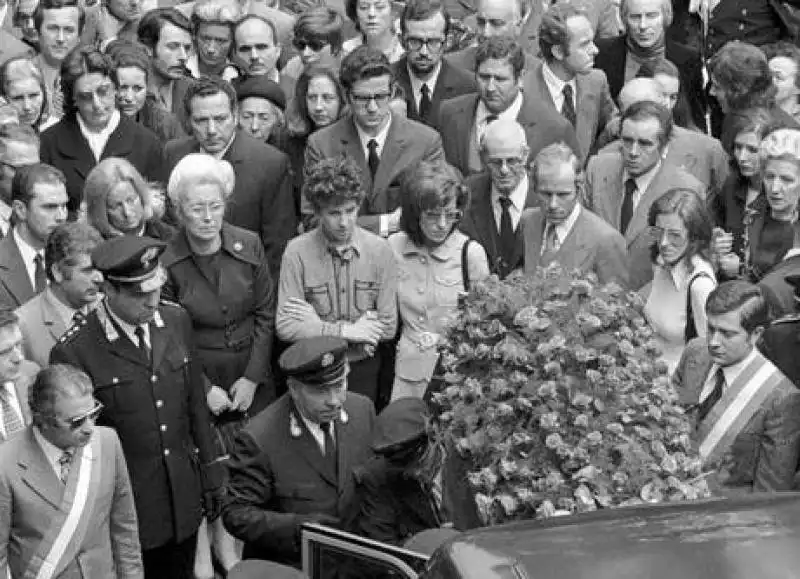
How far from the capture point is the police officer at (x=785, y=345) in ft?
24.6

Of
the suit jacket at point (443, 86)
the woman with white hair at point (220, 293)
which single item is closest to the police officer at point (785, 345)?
the woman with white hair at point (220, 293)

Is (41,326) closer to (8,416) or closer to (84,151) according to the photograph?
(8,416)

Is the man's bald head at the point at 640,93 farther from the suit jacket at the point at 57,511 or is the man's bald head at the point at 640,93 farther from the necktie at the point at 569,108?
the suit jacket at the point at 57,511

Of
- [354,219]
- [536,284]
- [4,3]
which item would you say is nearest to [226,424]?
[354,219]

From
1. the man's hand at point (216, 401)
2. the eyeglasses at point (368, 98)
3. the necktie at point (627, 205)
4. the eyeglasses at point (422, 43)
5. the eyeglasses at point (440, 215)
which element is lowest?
the man's hand at point (216, 401)

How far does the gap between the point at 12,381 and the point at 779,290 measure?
347 centimetres

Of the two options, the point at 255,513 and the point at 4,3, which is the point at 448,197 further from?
the point at 4,3

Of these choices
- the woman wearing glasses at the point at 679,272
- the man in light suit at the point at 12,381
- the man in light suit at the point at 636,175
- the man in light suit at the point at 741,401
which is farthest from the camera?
the man in light suit at the point at 636,175

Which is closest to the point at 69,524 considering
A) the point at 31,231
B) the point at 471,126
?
the point at 31,231

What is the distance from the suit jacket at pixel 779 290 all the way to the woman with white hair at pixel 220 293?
2400 millimetres

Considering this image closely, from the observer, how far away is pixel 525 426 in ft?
19.6

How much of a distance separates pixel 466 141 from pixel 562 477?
5.43 m

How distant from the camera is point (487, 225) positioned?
1003 cm

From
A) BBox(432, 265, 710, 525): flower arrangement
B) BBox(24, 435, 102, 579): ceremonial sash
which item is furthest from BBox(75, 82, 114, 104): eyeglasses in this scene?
BBox(432, 265, 710, 525): flower arrangement
